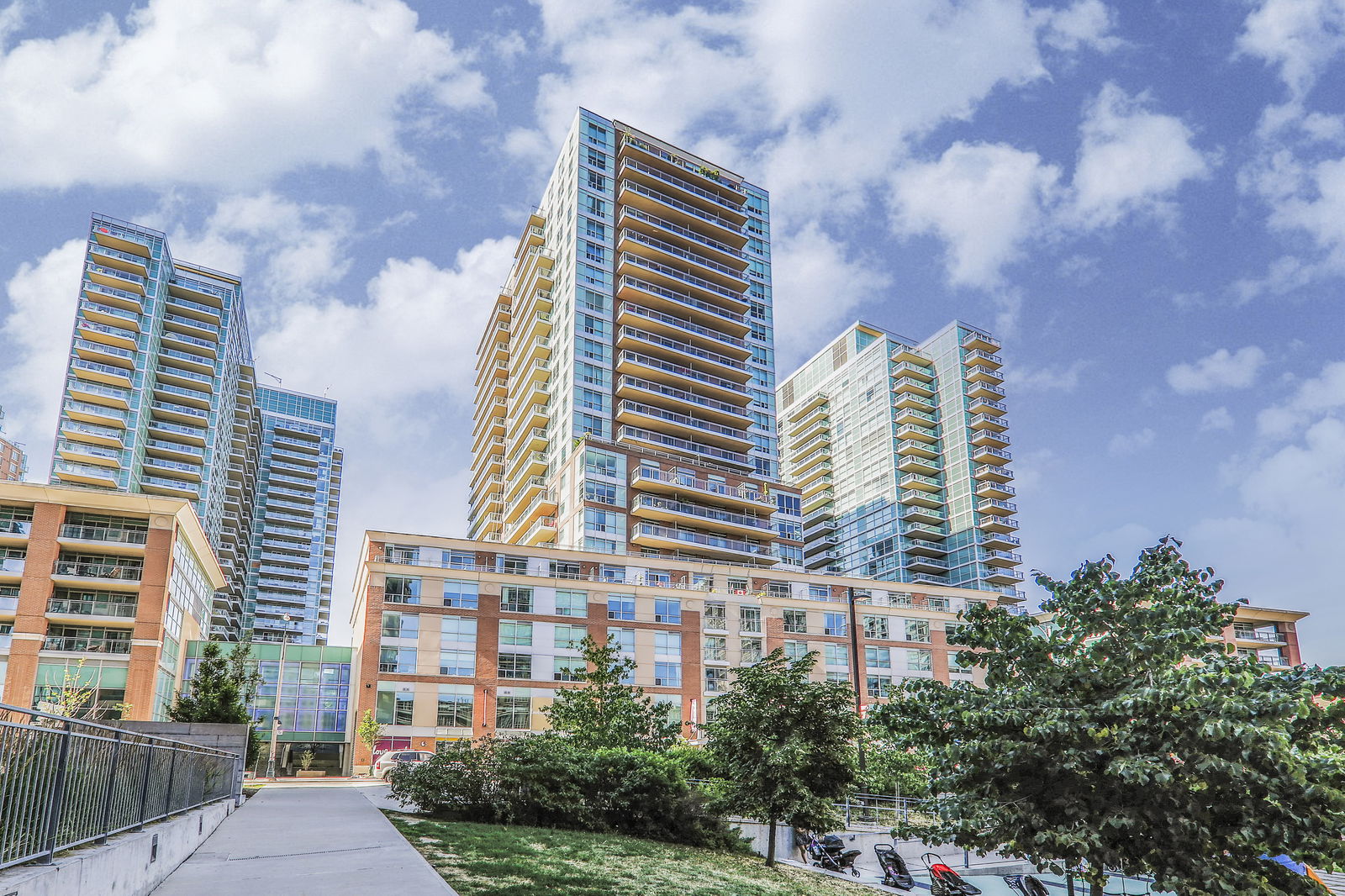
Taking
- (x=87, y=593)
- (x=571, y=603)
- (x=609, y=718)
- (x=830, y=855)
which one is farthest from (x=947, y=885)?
(x=87, y=593)

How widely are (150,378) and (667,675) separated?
6448 cm

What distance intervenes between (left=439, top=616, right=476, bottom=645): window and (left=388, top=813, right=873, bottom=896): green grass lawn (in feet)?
142

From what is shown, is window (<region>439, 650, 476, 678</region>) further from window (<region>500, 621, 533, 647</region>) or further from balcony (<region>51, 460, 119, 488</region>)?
balcony (<region>51, 460, 119, 488</region>)

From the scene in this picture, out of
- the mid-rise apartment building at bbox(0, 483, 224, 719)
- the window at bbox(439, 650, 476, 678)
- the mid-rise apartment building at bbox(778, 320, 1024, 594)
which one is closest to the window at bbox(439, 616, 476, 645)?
the window at bbox(439, 650, 476, 678)

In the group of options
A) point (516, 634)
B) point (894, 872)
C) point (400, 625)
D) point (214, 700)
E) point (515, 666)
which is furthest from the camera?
point (516, 634)

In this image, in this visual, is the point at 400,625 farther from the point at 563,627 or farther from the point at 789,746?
the point at 789,746

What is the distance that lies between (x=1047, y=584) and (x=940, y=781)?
2666mm

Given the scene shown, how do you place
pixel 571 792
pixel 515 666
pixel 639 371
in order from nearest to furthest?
pixel 571 792 → pixel 515 666 → pixel 639 371

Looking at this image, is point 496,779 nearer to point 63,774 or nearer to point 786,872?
point 786,872

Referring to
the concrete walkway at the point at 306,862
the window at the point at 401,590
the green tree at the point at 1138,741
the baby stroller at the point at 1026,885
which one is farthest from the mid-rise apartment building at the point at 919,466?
the green tree at the point at 1138,741

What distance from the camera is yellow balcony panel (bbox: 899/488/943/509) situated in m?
121

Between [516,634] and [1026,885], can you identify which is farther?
[516,634]

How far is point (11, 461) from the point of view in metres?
150

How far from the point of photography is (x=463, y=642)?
6259 centimetres
